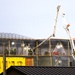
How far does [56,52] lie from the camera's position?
78.8 metres

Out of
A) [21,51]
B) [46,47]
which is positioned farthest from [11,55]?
[46,47]

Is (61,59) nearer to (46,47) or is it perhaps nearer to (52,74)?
(46,47)

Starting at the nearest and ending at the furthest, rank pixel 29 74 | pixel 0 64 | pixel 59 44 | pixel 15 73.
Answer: pixel 29 74 < pixel 15 73 < pixel 0 64 < pixel 59 44

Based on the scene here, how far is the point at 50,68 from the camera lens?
127ft

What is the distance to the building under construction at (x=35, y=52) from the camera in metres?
75.9

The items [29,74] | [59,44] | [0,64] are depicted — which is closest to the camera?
[29,74]

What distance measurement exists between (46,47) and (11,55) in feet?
A: 34.3

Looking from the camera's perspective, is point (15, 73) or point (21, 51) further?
point (21, 51)

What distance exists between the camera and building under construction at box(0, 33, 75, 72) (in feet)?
249

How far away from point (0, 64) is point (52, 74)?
3981cm

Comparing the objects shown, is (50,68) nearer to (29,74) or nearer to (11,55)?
(29,74)

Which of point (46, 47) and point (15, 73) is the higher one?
point (46, 47)

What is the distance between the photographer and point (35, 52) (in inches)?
3098

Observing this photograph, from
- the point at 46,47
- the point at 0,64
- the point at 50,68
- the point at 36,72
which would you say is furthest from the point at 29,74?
the point at 46,47
